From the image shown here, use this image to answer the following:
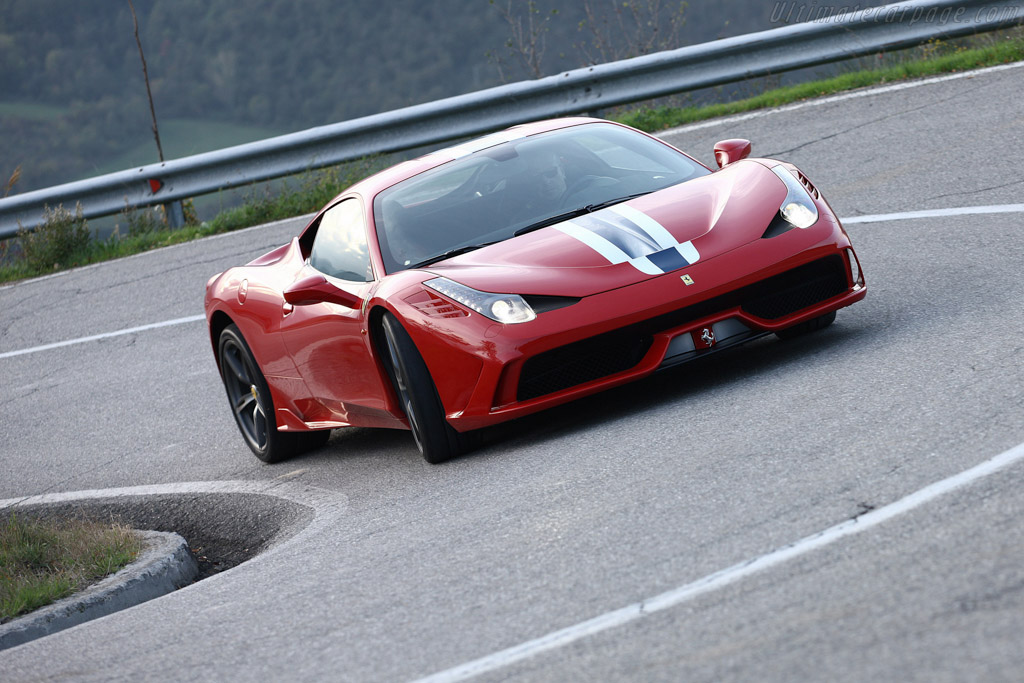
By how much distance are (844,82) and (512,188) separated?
6957 mm

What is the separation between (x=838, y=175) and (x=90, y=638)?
21.6ft

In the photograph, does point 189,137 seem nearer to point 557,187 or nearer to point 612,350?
point 557,187

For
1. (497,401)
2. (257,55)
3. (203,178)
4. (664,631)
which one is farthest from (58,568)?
(257,55)

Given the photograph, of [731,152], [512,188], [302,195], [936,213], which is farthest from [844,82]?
[512,188]

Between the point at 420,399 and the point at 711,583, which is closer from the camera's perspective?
the point at 711,583

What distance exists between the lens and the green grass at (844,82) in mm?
11469

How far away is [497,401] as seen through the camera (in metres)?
5.11

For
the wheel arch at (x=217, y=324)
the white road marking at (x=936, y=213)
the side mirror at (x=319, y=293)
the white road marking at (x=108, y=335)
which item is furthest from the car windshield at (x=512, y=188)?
the white road marking at (x=108, y=335)

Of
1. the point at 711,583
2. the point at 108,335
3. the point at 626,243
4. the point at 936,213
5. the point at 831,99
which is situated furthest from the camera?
the point at 831,99

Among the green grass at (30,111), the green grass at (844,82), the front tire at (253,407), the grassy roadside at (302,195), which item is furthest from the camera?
the green grass at (30,111)

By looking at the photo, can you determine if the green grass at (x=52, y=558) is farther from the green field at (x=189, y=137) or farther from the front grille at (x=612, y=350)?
the green field at (x=189, y=137)

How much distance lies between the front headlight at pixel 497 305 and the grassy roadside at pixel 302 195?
7.69 metres

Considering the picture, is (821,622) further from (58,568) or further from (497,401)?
(58,568)

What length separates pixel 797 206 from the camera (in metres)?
5.47
